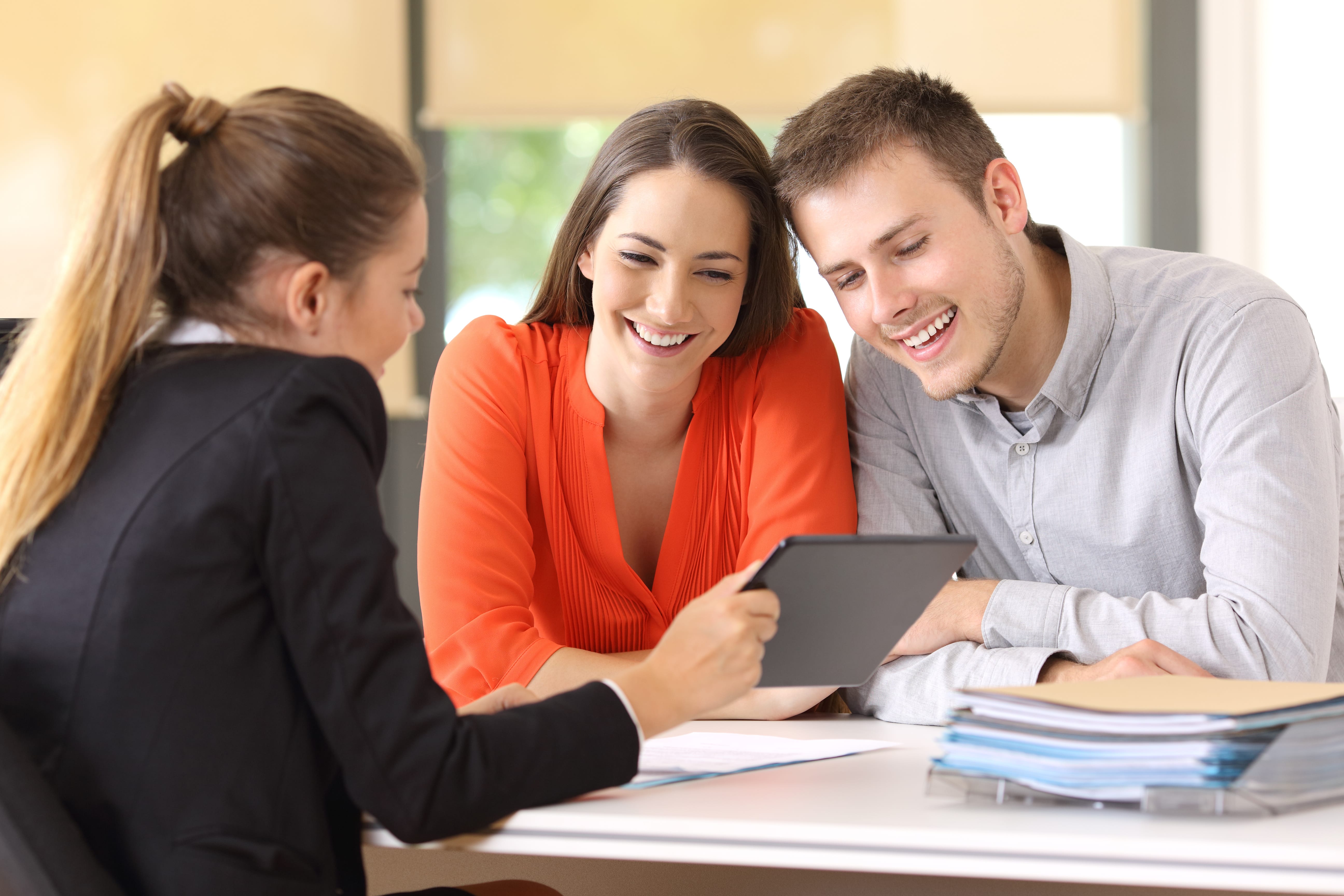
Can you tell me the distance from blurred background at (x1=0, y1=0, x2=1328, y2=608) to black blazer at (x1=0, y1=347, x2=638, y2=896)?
289cm

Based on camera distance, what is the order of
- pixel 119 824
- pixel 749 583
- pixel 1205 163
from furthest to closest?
pixel 1205 163 → pixel 749 583 → pixel 119 824

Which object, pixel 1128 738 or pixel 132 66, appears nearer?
pixel 1128 738

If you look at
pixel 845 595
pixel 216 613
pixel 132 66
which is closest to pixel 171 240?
pixel 216 613

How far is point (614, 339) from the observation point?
5.41ft

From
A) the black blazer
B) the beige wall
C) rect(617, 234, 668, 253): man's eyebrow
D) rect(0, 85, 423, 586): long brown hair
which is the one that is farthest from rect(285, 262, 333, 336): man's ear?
the beige wall

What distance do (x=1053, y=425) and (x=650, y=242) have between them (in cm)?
59

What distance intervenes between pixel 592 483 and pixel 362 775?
33.9 inches

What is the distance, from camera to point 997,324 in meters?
1.54

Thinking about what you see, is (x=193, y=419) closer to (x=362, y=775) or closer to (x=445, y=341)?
(x=362, y=775)

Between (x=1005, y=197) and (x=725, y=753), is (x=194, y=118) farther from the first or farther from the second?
(x=1005, y=197)

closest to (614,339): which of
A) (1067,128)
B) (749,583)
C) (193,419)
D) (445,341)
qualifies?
(749,583)

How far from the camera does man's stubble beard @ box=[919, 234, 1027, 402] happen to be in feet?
5.01

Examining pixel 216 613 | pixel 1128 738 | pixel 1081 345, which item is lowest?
pixel 1128 738

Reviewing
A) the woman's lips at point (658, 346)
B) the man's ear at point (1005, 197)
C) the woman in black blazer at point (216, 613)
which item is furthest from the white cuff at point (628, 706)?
the man's ear at point (1005, 197)
